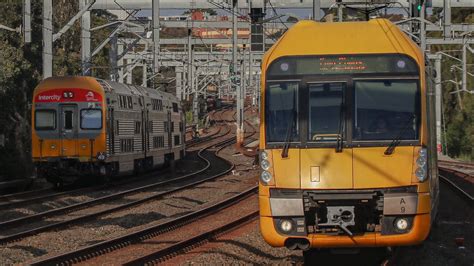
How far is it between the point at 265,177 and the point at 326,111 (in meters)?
1.13

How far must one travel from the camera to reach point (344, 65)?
1003 cm

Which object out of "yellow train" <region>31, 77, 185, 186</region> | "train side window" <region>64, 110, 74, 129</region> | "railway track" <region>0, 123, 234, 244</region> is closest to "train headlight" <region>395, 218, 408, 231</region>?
"railway track" <region>0, 123, 234, 244</region>

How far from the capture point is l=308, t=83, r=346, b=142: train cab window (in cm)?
985

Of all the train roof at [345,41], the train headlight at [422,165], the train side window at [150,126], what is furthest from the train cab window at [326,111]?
the train side window at [150,126]

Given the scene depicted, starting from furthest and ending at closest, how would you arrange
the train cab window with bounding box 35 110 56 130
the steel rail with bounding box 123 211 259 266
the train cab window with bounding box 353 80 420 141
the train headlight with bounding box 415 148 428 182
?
1. the train cab window with bounding box 35 110 56 130
2. the steel rail with bounding box 123 211 259 266
3. the train cab window with bounding box 353 80 420 141
4. the train headlight with bounding box 415 148 428 182

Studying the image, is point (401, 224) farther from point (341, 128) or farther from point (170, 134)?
point (170, 134)

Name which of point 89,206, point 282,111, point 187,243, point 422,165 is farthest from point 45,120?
point 422,165

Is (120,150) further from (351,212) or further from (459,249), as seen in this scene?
(351,212)

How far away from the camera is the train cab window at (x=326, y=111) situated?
9852 millimetres

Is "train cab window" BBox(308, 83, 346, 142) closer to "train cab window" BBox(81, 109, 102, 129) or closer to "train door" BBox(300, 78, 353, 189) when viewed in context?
"train door" BBox(300, 78, 353, 189)

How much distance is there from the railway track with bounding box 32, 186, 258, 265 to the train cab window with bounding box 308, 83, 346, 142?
3289 mm

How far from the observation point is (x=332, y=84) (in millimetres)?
9953

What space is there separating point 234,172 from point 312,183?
22.5 metres

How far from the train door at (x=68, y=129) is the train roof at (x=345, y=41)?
1575cm
